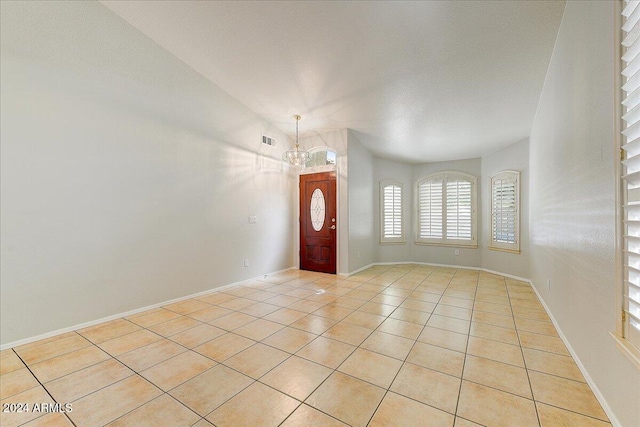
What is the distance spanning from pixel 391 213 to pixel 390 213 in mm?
30

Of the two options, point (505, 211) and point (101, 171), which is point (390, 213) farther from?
point (101, 171)

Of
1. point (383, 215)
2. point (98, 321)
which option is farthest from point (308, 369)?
point (383, 215)

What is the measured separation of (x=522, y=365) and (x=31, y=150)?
16.9ft

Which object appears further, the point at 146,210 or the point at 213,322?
the point at 146,210

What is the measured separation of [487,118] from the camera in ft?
13.6

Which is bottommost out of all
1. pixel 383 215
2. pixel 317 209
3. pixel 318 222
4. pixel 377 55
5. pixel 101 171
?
pixel 318 222

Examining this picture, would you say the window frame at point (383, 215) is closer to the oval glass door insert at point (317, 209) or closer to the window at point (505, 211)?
the oval glass door insert at point (317, 209)

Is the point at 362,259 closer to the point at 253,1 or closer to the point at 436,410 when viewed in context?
the point at 436,410

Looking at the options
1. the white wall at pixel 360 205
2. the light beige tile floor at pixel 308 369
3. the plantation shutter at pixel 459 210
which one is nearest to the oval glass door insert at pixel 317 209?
the white wall at pixel 360 205

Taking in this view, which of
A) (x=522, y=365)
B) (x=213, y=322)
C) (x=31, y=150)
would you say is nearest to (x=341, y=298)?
(x=213, y=322)

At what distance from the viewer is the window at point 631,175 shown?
124cm

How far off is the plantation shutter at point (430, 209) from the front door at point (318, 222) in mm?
2818

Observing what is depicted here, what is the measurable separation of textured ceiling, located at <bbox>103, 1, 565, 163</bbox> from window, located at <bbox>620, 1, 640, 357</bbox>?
1.27 meters

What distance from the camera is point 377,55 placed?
117 inches
